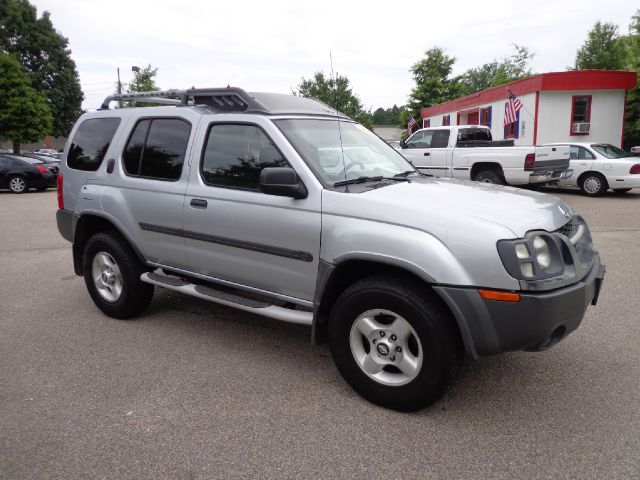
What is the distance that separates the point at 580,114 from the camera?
21922 millimetres

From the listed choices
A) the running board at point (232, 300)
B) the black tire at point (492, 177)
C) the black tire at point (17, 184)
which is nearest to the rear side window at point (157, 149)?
the running board at point (232, 300)

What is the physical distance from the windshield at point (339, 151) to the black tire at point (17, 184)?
17.3 metres

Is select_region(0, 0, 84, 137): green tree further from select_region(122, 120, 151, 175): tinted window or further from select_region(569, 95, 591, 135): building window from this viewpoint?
select_region(122, 120, 151, 175): tinted window

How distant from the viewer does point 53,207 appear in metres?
13.8

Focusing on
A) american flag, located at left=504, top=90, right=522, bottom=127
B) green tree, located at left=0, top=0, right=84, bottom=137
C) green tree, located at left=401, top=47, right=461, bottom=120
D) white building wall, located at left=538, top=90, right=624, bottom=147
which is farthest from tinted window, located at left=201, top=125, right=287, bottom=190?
green tree, located at left=0, top=0, right=84, bottom=137

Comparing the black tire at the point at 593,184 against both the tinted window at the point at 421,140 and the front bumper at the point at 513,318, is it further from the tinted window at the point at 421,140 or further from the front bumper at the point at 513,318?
the front bumper at the point at 513,318

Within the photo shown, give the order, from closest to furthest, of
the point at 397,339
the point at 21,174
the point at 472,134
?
the point at 397,339 < the point at 472,134 < the point at 21,174

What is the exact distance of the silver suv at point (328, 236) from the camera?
2.78 m

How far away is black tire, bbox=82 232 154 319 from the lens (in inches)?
182

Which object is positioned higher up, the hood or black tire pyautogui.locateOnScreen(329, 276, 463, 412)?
the hood

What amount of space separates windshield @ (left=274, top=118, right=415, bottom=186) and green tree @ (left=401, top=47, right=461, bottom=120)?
41999mm

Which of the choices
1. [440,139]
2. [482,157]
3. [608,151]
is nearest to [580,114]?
[608,151]

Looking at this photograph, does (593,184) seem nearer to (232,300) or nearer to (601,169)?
(601,169)

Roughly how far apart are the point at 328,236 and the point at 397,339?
0.76m
